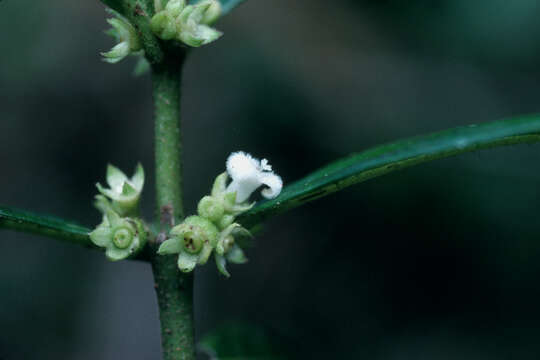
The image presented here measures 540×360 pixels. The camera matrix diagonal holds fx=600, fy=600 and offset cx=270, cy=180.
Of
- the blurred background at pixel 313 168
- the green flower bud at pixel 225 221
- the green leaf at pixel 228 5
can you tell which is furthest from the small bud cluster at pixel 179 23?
the blurred background at pixel 313 168

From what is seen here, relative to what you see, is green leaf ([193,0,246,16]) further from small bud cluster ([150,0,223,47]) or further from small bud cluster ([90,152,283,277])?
small bud cluster ([90,152,283,277])

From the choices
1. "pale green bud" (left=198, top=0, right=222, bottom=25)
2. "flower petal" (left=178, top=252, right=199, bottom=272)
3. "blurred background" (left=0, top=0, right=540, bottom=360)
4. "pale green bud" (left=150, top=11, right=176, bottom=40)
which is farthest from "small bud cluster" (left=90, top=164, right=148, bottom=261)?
"blurred background" (left=0, top=0, right=540, bottom=360)

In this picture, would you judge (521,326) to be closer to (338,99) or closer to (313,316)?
(313,316)

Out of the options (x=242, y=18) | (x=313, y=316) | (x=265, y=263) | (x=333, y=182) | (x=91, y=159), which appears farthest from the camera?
(x=242, y=18)

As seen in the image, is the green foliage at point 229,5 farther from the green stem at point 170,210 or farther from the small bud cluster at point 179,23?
the green stem at point 170,210

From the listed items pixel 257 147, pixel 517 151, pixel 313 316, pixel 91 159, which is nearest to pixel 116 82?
pixel 91 159

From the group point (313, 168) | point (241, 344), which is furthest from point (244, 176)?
point (313, 168)
